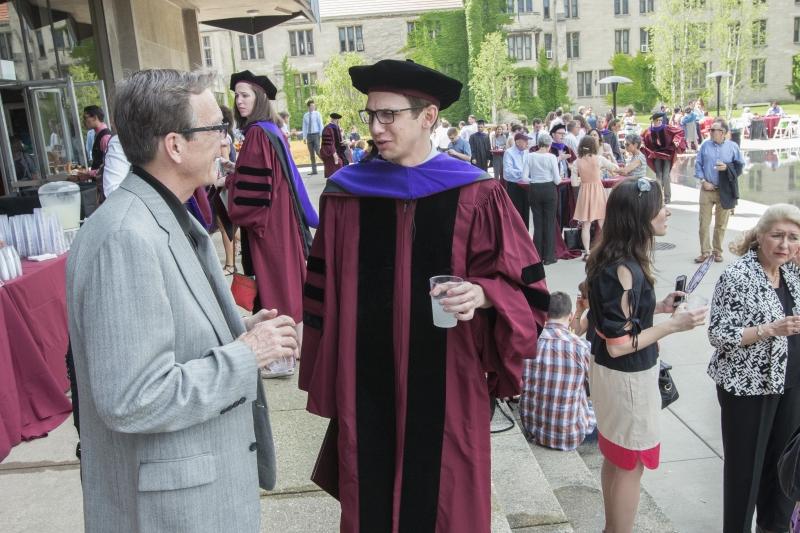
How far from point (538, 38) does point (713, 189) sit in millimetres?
47035

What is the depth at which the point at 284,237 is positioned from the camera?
4.55 m

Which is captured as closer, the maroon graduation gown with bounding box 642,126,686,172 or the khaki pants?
the khaki pants

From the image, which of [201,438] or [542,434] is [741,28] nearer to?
[542,434]

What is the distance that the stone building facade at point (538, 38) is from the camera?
50906mm

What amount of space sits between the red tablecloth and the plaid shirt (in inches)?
120

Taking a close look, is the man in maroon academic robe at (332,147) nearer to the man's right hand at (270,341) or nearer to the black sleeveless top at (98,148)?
the black sleeveless top at (98,148)

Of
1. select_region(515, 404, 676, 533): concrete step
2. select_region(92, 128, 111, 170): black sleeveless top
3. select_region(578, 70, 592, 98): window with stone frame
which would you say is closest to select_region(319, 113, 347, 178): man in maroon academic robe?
select_region(92, 128, 111, 170): black sleeveless top

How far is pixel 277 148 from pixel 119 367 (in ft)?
10.3

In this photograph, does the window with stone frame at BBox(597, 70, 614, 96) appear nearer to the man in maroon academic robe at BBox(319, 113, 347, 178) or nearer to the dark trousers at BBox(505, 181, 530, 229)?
the man in maroon academic robe at BBox(319, 113, 347, 178)

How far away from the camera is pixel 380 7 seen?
5091cm

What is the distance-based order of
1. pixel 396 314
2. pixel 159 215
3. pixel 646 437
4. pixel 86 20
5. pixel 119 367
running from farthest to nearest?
pixel 86 20, pixel 646 437, pixel 396 314, pixel 159 215, pixel 119 367

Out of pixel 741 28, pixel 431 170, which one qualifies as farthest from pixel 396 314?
pixel 741 28

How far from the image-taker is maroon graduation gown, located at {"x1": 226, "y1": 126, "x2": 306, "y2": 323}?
442 cm

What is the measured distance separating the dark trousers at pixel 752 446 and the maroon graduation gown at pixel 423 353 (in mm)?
1746
